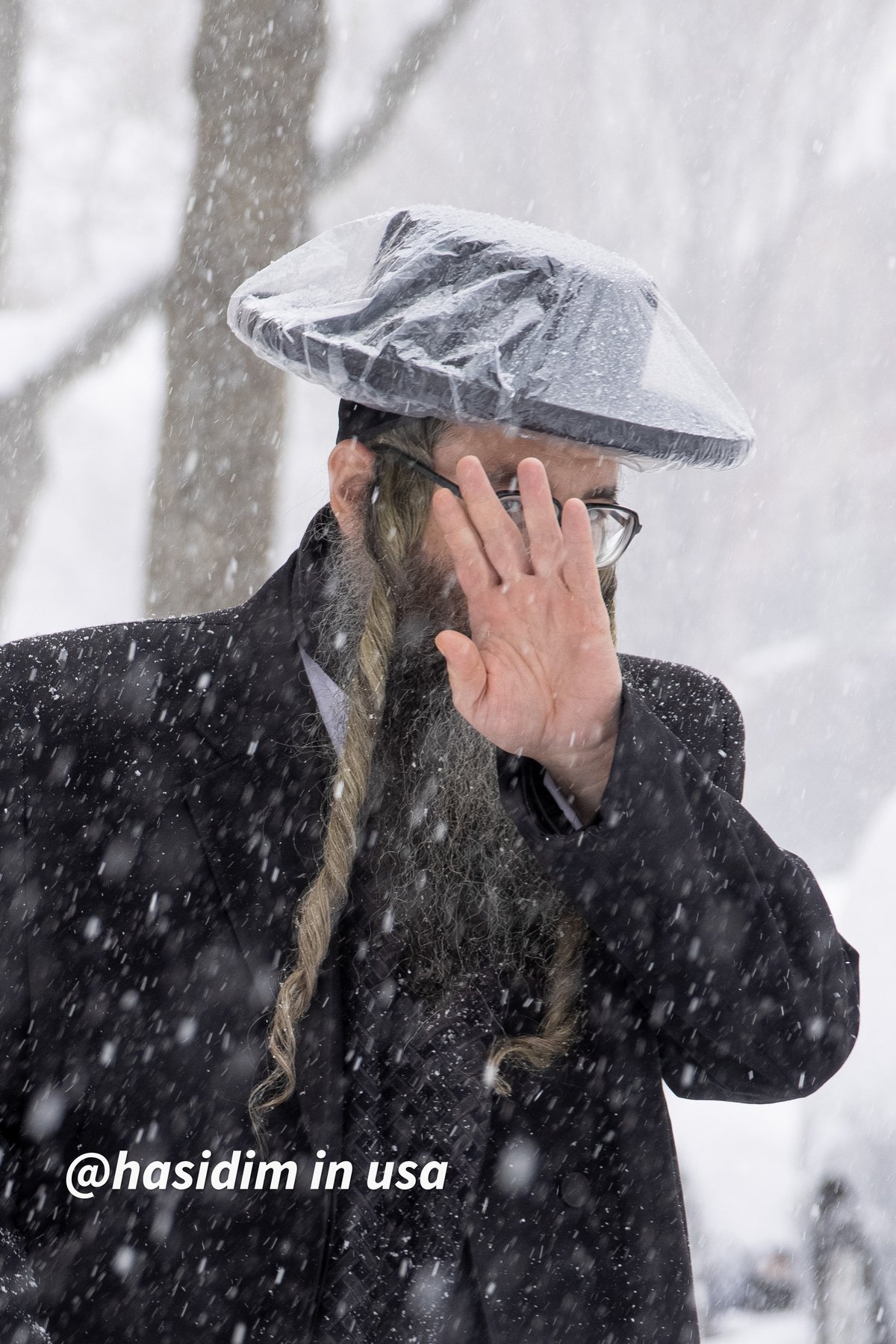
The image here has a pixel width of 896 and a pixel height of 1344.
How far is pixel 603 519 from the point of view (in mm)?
1882

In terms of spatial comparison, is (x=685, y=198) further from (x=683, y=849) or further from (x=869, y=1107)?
(x=683, y=849)

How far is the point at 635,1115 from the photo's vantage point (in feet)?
6.14

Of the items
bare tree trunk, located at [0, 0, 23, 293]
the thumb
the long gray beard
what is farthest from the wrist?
bare tree trunk, located at [0, 0, 23, 293]

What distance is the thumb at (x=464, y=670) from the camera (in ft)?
5.49

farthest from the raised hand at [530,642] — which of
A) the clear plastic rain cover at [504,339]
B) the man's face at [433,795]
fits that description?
the man's face at [433,795]

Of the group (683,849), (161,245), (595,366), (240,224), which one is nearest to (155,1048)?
(683,849)

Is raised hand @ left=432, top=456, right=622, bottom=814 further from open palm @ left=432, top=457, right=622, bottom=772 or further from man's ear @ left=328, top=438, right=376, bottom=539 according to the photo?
man's ear @ left=328, top=438, right=376, bottom=539

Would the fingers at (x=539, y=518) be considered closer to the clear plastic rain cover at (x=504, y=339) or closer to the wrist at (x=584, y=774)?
the clear plastic rain cover at (x=504, y=339)

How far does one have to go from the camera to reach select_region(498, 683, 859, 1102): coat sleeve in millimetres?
1646

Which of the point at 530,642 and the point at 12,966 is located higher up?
the point at 530,642

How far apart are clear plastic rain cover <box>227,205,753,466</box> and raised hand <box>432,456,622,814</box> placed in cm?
12

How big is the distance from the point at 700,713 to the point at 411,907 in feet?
2.28

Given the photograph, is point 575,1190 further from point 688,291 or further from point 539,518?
point 688,291

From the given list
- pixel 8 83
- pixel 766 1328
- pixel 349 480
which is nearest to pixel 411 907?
pixel 349 480
